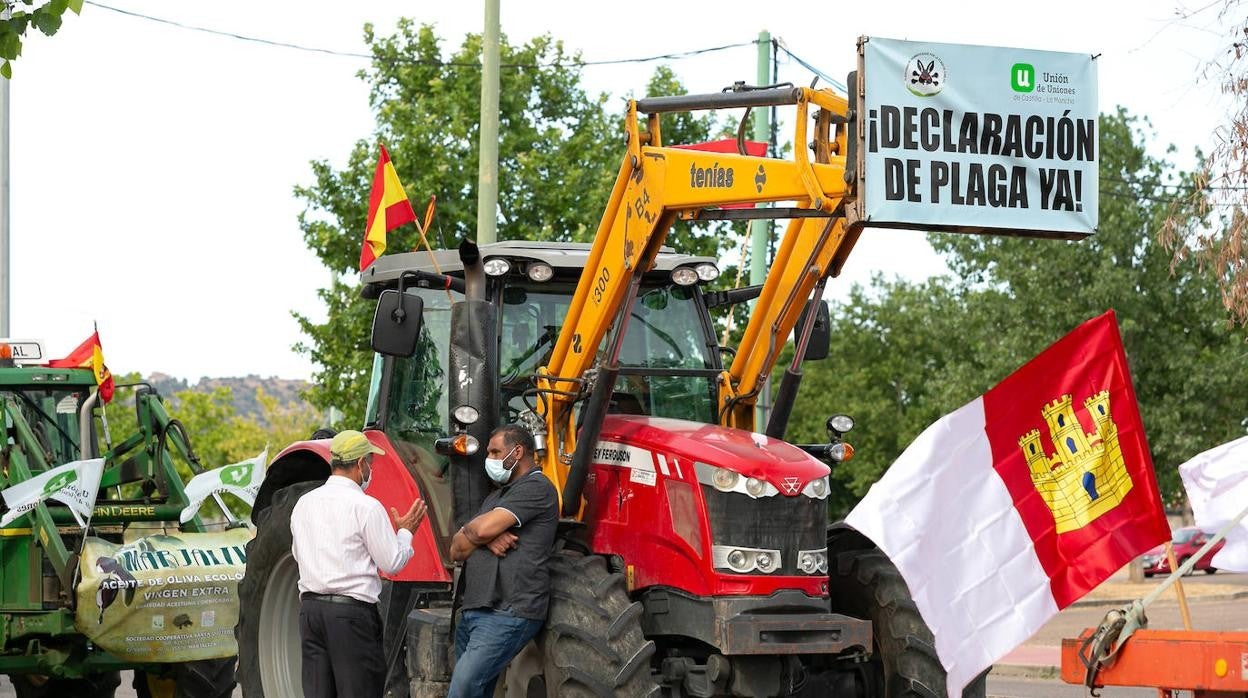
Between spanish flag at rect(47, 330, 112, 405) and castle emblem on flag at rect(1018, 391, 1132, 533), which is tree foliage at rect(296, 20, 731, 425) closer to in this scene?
spanish flag at rect(47, 330, 112, 405)

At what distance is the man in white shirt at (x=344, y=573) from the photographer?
27.7ft

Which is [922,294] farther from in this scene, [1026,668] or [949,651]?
[949,651]

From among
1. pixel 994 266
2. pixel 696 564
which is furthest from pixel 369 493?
pixel 994 266

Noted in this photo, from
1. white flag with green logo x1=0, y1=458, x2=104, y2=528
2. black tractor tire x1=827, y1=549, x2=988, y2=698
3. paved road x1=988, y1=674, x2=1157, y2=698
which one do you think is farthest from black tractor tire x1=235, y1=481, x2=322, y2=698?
paved road x1=988, y1=674, x2=1157, y2=698

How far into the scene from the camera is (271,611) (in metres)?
10.1

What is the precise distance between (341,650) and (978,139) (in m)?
3.96

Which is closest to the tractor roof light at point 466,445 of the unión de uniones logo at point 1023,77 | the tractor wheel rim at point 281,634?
the tractor wheel rim at point 281,634

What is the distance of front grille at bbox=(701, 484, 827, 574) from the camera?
792 cm

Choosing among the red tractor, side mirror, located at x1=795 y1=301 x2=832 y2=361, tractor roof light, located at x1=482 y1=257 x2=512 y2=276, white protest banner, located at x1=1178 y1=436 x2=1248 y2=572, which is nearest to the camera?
white protest banner, located at x1=1178 y1=436 x2=1248 y2=572

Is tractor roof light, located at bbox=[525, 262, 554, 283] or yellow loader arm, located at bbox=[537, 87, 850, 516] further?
tractor roof light, located at bbox=[525, 262, 554, 283]

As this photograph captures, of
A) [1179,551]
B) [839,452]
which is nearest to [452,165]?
[839,452]

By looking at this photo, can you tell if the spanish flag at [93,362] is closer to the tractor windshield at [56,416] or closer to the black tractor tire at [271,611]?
the tractor windshield at [56,416]

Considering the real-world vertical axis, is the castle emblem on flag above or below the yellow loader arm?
below

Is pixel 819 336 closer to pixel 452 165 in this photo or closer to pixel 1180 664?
pixel 1180 664
